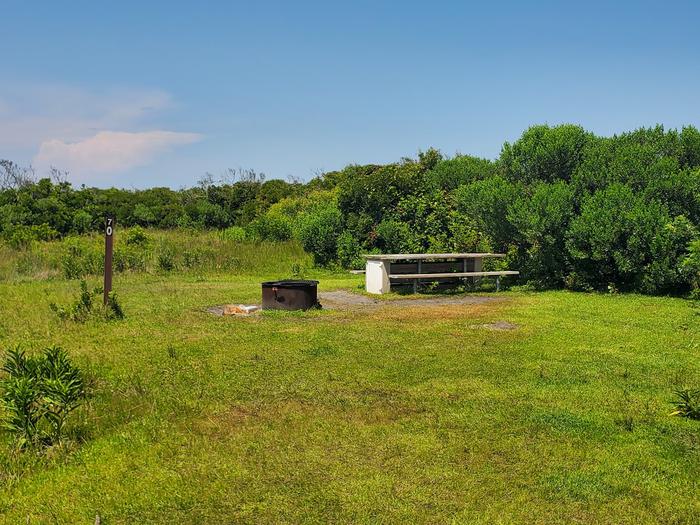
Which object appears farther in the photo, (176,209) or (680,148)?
(176,209)

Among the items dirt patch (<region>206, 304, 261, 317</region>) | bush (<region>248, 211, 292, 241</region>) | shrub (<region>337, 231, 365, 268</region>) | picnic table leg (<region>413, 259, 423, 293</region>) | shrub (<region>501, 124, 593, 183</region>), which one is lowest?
dirt patch (<region>206, 304, 261, 317</region>)

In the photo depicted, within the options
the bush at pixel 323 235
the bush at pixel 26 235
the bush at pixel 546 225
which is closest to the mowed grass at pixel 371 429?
the bush at pixel 546 225

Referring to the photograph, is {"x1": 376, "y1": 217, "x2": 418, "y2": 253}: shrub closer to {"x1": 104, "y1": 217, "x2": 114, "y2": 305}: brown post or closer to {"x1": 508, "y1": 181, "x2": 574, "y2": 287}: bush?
{"x1": 508, "y1": 181, "x2": 574, "y2": 287}: bush

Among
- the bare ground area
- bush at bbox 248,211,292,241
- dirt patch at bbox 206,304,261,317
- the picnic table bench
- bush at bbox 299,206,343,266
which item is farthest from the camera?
bush at bbox 248,211,292,241

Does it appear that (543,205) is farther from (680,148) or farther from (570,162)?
(680,148)

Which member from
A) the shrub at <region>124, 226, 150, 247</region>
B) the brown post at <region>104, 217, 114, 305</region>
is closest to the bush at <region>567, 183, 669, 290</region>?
the brown post at <region>104, 217, 114, 305</region>

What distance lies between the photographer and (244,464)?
4031 millimetres

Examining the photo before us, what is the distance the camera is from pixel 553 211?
13789 millimetres

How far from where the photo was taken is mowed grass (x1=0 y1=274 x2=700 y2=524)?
349cm

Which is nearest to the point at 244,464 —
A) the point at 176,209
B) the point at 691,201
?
the point at 691,201

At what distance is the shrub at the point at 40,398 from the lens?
4281mm

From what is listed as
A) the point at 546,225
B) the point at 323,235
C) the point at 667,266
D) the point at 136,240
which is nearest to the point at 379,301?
the point at 546,225

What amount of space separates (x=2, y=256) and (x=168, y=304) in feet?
34.2

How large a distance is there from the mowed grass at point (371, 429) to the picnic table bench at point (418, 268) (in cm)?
483
